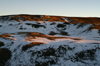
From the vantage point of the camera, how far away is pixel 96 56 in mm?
11883

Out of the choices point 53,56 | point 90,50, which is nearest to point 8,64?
point 53,56

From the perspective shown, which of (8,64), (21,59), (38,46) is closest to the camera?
(8,64)

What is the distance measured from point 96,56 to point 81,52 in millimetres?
2049

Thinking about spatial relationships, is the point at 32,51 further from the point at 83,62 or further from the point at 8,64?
the point at 83,62

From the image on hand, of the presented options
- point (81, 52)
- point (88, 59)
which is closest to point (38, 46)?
point (81, 52)

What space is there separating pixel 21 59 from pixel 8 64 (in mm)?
1701

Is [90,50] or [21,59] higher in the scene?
[90,50]

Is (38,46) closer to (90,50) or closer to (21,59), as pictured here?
(21,59)

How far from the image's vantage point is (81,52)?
1269 centimetres

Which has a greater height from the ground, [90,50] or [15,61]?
[90,50]

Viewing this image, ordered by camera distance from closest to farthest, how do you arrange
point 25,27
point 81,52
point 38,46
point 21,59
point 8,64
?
1. point 8,64
2. point 21,59
3. point 81,52
4. point 38,46
5. point 25,27

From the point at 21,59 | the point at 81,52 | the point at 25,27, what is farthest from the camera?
the point at 25,27

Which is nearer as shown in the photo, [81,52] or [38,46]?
[81,52]

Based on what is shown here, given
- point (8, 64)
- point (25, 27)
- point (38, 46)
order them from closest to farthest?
1. point (8, 64)
2. point (38, 46)
3. point (25, 27)
